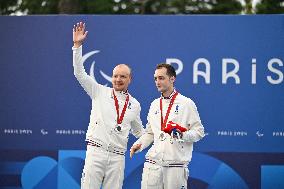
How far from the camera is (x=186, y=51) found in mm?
8180

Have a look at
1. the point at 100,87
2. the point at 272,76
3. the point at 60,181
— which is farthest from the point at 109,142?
the point at 272,76

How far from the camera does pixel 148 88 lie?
823 cm

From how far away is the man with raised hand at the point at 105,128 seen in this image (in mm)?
6438

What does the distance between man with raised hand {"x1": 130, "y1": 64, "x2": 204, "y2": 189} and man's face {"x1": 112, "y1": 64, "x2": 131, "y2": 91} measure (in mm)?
332

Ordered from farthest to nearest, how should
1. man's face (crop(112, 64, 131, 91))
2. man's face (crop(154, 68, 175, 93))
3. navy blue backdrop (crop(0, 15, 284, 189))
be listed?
navy blue backdrop (crop(0, 15, 284, 189)) < man's face (crop(112, 64, 131, 91)) < man's face (crop(154, 68, 175, 93))

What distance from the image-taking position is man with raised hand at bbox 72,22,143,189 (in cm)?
644

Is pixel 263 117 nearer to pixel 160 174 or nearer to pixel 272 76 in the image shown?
pixel 272 76

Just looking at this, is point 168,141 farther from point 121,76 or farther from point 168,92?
point 121,76

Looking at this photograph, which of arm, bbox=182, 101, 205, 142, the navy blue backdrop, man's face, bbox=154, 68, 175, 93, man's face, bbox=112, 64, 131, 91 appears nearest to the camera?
arm, bbox=182, 101, 205, 142

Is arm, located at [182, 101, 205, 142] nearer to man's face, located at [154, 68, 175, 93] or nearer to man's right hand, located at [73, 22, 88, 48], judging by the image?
man's face, located at [154, 68, 175, 93]

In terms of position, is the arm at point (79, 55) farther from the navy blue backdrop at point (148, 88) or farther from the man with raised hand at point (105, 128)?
the navy blue backdrop at point (148, 88)

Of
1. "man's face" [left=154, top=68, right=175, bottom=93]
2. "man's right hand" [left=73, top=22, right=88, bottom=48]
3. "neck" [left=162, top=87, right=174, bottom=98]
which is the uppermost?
"man's right hand" [left=73, top=22, right=88, bottom=48]

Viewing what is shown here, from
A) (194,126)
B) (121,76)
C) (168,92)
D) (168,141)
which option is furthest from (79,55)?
(194,126)

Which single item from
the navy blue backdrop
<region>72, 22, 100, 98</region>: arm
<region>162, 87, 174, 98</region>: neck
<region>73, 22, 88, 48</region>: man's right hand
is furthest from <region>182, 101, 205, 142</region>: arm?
the navy blue backdrop
